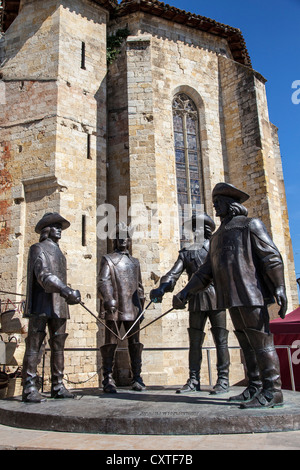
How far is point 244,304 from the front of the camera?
148 inches

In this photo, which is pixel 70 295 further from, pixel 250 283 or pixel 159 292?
pixel 250 283

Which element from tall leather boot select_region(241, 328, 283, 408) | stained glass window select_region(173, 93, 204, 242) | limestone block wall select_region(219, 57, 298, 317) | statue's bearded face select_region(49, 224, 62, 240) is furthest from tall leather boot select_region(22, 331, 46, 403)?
limestone block wall select_region(219, 57, 298, 317)

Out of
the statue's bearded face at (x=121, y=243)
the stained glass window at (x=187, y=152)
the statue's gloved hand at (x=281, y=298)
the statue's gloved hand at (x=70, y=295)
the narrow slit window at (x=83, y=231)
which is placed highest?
the stained glass window at (x=187, y=152)

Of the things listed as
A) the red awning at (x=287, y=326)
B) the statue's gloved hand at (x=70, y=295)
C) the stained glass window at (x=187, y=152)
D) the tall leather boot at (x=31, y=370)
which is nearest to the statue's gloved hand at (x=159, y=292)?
the statue's gloved hand at (x=70, y=295)

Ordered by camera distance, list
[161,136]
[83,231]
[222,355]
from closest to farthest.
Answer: [222,355], [83,231], [161,136]

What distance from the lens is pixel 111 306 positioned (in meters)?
5.32

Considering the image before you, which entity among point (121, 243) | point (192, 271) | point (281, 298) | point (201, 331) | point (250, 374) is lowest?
point (250, 374)

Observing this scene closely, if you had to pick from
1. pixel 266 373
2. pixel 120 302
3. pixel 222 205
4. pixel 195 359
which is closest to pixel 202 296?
pixel 195 359

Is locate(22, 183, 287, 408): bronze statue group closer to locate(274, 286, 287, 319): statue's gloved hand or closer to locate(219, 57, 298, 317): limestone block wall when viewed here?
locate(274, 286, 287, 319): statue's gloved hand

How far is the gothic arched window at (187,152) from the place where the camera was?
13.8 meters

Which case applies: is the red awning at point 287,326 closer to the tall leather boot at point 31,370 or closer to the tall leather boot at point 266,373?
the tall leather boot at point 266,373

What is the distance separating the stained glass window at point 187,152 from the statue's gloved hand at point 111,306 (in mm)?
8462

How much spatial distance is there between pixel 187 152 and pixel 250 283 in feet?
35.4

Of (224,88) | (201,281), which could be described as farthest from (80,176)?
(201,281)
